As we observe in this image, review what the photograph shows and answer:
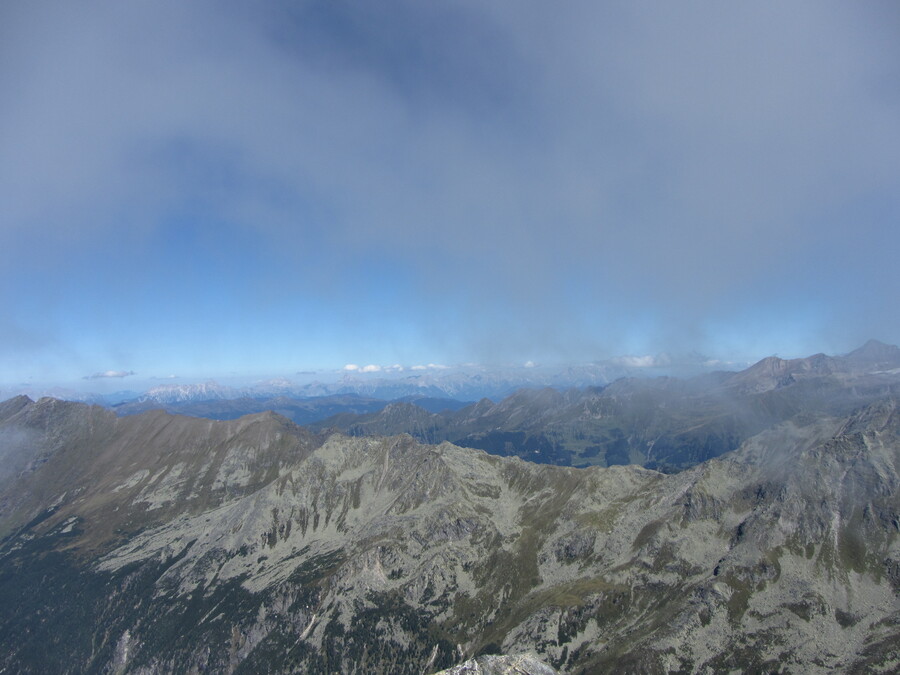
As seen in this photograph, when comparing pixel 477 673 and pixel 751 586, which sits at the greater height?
pixel 477 673

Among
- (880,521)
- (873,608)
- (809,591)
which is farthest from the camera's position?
(880,521)

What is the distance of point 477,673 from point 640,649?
168m

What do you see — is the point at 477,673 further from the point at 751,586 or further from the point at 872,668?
the point at 751,586

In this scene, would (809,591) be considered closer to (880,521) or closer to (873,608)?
(873,608)

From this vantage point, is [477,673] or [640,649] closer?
[477,673]

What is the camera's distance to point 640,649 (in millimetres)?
178125

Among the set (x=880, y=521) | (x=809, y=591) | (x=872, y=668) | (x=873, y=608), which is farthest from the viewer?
(x=880, y=521)

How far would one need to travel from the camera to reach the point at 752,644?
17075 cm

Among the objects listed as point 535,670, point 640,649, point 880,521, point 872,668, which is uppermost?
point 535,670

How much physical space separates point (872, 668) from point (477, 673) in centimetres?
17496

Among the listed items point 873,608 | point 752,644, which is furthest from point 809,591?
point 752,644

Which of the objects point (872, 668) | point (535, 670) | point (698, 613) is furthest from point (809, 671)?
point (535, 670)

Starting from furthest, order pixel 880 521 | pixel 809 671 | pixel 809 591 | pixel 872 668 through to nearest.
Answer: pixel 880 521 → pixel 809 591 → pixel 809 671 → pixel 872 668

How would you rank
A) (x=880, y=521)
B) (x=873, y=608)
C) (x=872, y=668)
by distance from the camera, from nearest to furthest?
(x=872, y=668)
(x=873, y=608)
(x=880, y=521)
